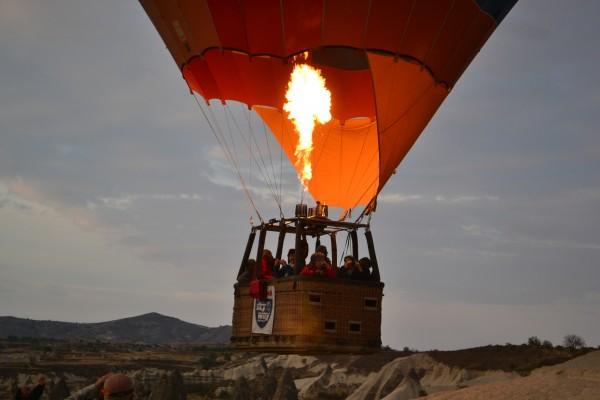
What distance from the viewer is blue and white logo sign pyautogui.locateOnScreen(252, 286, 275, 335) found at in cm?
1046

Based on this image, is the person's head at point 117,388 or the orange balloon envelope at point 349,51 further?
the orange balloon envelope at point 349,51

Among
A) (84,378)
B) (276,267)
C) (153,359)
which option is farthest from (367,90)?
(153,359)

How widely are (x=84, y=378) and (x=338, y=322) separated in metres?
63.8

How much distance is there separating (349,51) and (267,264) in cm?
414

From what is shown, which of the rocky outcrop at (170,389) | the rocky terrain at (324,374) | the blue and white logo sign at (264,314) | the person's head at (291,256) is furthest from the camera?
the rocky outcrop at (170,389)

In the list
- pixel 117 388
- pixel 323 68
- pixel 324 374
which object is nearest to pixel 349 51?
pixel 323 68

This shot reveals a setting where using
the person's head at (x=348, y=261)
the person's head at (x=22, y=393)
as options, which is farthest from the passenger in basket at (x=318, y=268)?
the person's head at (x=22, y=393)

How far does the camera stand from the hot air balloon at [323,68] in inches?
402

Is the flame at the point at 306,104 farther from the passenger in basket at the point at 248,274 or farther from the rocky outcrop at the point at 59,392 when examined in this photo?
the rocky outcrop at the point at 59,392

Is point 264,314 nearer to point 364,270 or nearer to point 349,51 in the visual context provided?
point 364,270

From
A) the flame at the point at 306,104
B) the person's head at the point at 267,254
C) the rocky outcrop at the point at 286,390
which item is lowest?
the rocky outcrop at the point at 286,390

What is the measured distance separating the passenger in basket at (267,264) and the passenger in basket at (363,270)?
1294 mm

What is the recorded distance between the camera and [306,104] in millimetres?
12656

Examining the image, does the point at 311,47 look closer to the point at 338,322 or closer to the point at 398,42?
the point at 398,42
